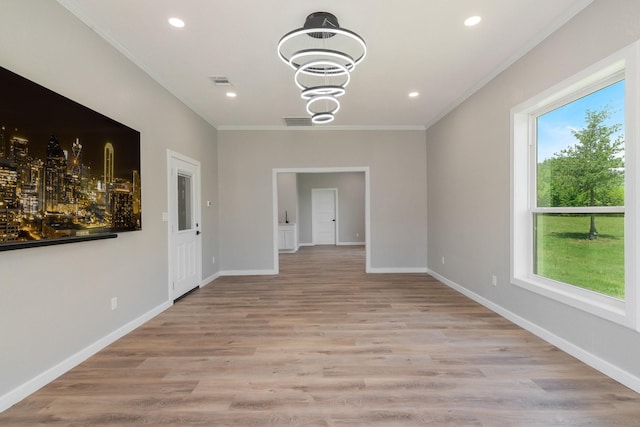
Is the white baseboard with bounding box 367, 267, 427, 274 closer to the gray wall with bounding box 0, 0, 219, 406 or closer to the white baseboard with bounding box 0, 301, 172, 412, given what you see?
the gray wall with bounding box 0, 0, 219, 406

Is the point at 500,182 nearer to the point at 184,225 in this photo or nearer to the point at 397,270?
the point at 397,270

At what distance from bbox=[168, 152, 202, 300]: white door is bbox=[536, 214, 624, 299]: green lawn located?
4.37m

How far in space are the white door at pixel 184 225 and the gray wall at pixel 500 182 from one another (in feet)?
13.4

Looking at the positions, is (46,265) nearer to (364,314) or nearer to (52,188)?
(52,188)

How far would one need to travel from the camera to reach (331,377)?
7.30 feet

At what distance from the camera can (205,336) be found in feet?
9.87

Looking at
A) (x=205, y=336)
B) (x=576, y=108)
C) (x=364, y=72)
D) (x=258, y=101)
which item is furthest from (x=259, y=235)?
(x=576, y=108)

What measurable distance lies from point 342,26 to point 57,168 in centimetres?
256

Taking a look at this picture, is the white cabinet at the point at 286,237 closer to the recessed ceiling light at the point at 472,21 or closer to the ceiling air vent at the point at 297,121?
the ceiling air vent at the point at 297,121

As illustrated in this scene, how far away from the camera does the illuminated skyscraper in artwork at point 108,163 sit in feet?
8.79

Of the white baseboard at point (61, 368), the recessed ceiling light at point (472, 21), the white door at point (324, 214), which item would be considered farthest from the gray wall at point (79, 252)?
the white door at point (324, 214)

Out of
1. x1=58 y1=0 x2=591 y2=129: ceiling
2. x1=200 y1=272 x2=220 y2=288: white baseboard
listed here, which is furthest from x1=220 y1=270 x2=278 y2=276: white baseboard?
x1=58 y1=0 x2=591 y2=129: ceiling

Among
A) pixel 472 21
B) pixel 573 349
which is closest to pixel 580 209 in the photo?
pixel 573 349

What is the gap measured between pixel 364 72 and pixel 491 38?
131 centimetres
